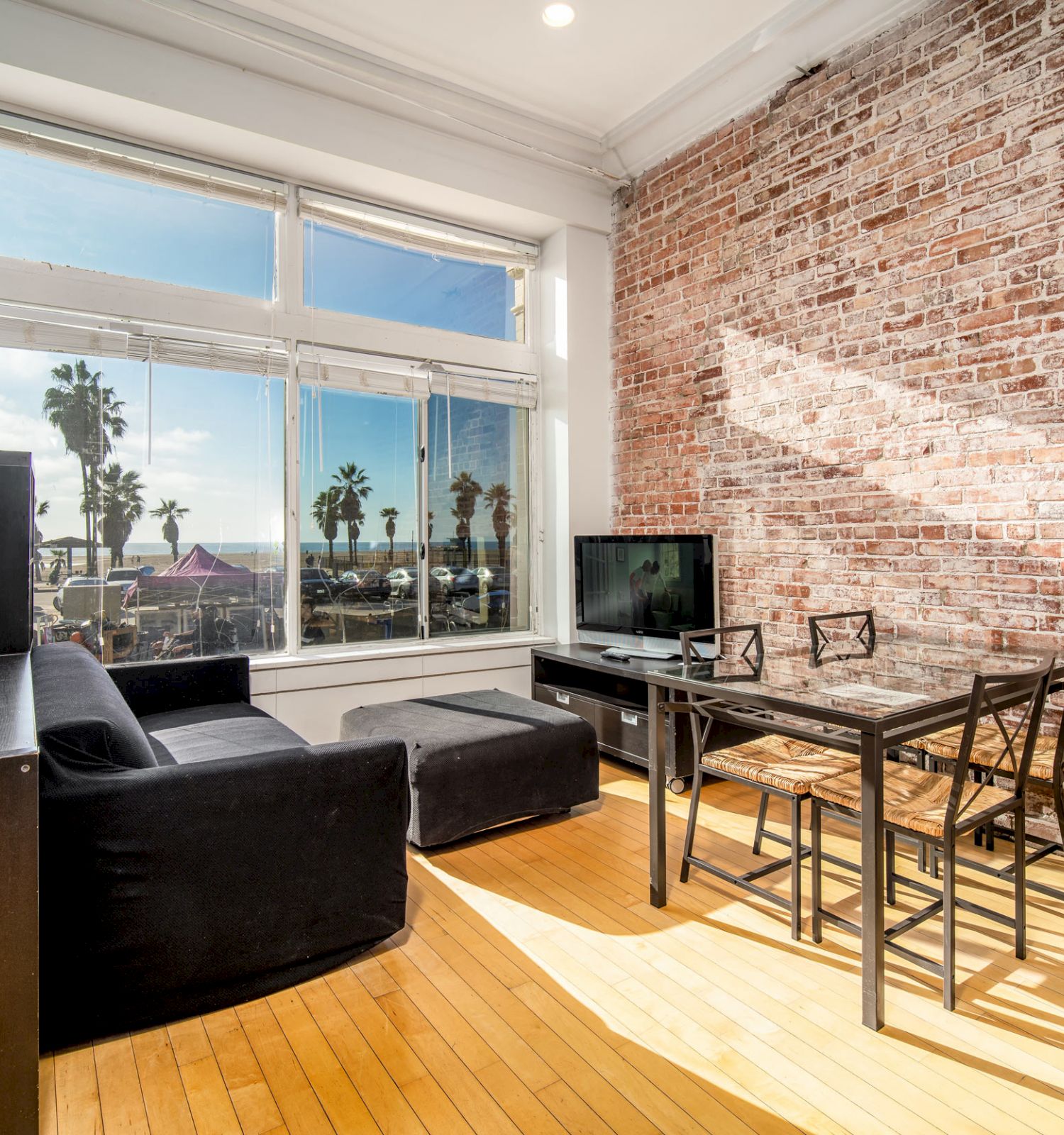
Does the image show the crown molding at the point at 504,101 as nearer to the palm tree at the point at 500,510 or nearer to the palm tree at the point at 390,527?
the palm tree at the point at 500,510

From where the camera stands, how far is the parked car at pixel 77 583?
356 centimetres

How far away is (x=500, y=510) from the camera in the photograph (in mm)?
5004

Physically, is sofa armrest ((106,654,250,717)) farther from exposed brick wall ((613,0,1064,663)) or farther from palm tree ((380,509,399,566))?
exposed brick wall ((613,0,1064,663))

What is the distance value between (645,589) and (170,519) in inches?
102

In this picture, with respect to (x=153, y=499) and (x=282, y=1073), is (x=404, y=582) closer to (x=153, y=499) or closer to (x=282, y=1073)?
(x=153, y=499)

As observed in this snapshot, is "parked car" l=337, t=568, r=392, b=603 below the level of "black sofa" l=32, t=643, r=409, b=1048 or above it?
above

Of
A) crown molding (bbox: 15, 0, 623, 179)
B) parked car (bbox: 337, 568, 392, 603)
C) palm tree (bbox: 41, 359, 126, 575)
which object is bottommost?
parked car (bbox: 337, 568, 392, 603)

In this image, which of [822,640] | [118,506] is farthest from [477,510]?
[822,640]

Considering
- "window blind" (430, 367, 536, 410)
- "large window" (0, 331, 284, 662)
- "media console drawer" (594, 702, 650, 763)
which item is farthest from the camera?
"window blind" (430, 367, 536, 410)

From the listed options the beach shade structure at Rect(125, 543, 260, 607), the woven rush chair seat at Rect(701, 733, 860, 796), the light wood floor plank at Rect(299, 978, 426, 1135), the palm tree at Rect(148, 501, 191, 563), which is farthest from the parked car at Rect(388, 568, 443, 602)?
the light wood floor plank at Rect(299, 978, 426, 1135)

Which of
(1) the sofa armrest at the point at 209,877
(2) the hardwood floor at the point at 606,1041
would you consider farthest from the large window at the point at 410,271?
(2) the hardwood floor at the point at 606,1041

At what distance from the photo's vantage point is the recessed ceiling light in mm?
3441

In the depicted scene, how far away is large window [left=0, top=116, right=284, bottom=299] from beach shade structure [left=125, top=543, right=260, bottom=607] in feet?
4.70

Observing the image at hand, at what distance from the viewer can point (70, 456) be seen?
358 centimetres
